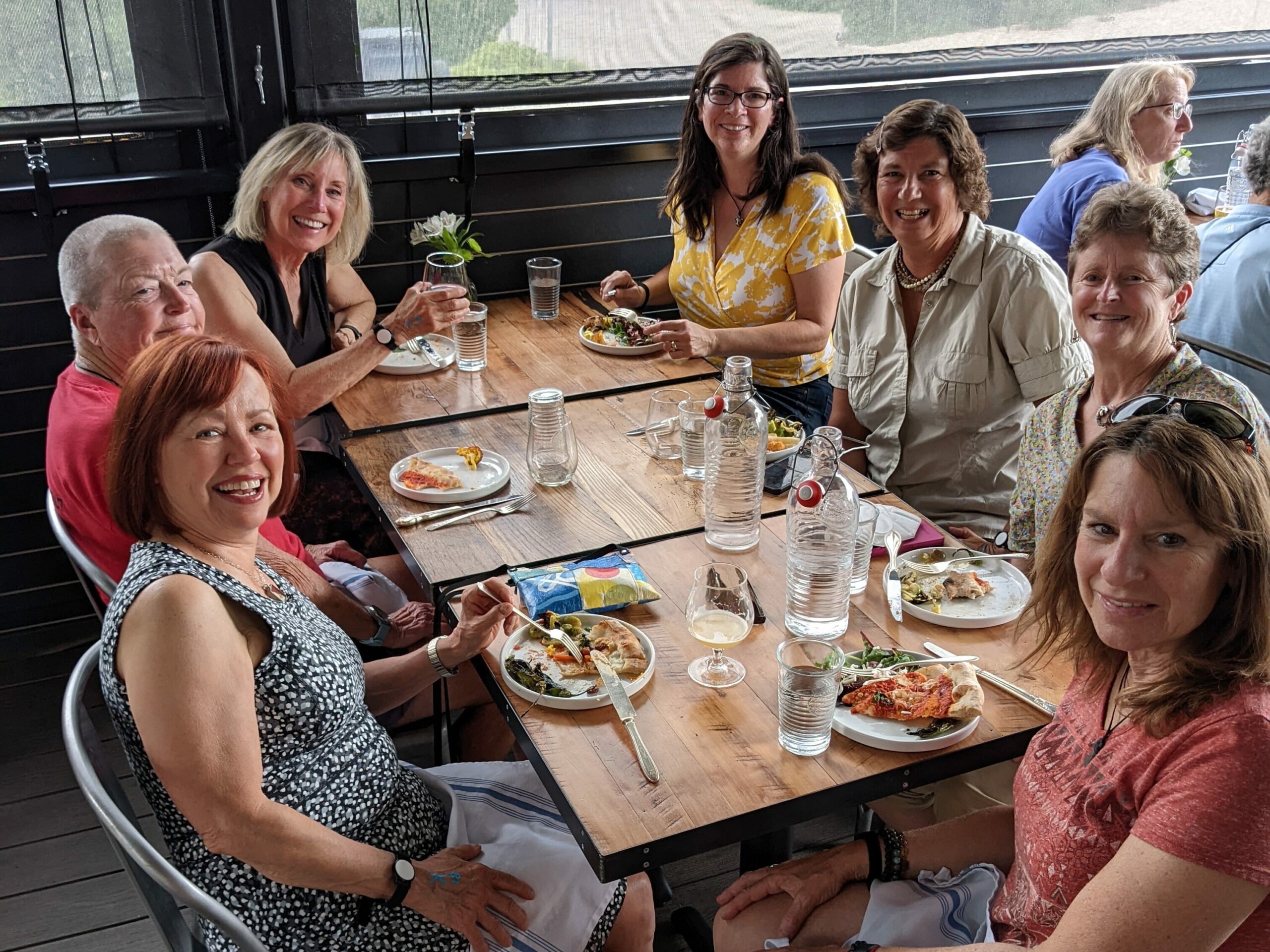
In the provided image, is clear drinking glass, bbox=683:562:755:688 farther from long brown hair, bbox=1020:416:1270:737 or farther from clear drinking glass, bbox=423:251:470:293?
clear drinking glass, bbox=423:251:470:293

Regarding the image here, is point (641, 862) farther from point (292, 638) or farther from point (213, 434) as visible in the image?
point (213, 434)

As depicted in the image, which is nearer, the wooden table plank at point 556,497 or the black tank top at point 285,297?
the wooden table plank at point 556,497

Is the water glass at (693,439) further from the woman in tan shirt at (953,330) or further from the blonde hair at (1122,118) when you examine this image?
the blonde hair at (1122,118)

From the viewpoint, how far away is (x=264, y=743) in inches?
59.6

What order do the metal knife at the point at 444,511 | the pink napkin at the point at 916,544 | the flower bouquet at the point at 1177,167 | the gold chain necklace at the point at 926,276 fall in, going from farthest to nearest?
the flower bouquet at the point at 1177,167, the gold chain necklace at the point at 926,276, the metal knife at the point at 444,511, the pink napkin at the point at 916,544

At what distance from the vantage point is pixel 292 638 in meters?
1.56

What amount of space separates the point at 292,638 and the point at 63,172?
88.5 inches

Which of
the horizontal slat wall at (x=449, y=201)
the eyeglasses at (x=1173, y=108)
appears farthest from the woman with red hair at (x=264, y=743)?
the eyeglasses at (x=1173, y=108)

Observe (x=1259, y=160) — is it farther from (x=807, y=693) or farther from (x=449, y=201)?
(x=807, y=693)

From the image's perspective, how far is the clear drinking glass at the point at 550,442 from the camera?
7.27 feet

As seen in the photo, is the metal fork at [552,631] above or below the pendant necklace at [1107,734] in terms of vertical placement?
below

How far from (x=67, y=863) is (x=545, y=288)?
190 cm

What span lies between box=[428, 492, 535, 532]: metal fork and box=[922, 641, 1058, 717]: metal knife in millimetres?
862

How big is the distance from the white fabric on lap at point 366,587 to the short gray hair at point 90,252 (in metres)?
0.73
